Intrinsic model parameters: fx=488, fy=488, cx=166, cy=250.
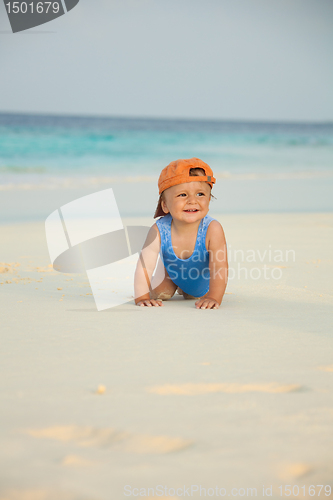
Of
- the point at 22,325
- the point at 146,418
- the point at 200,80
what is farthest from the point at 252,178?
the point at 200,80

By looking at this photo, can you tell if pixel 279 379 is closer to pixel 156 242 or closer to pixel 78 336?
pixel 78 336

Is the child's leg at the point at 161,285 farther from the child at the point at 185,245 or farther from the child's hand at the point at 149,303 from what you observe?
the child's hand at the point at 149,303

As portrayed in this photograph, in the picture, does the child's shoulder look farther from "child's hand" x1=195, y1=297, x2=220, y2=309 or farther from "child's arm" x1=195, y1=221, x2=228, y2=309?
"child's hand" x1=195, y1=297, x2=220, y2=309

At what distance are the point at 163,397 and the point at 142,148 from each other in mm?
14882

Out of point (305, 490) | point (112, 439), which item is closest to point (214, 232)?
point (112, 439)

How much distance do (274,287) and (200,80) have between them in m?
19.4

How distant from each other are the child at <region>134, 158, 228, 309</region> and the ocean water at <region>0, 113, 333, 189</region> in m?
6.55

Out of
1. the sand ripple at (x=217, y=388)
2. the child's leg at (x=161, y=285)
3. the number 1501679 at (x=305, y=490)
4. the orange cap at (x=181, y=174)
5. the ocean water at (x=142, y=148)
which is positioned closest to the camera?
the number 1501679 at (x=305, y=490)

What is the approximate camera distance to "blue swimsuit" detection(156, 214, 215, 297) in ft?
8.37

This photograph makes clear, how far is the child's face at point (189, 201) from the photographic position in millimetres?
2445

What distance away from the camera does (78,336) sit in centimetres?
180

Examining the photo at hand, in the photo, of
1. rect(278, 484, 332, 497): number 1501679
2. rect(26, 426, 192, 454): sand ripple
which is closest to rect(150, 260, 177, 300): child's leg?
rect(26, 426, 192, 454): sand ripple

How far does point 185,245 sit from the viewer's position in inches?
101

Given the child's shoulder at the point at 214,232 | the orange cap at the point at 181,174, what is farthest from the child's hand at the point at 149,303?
the orange cap at the point at 181,174
